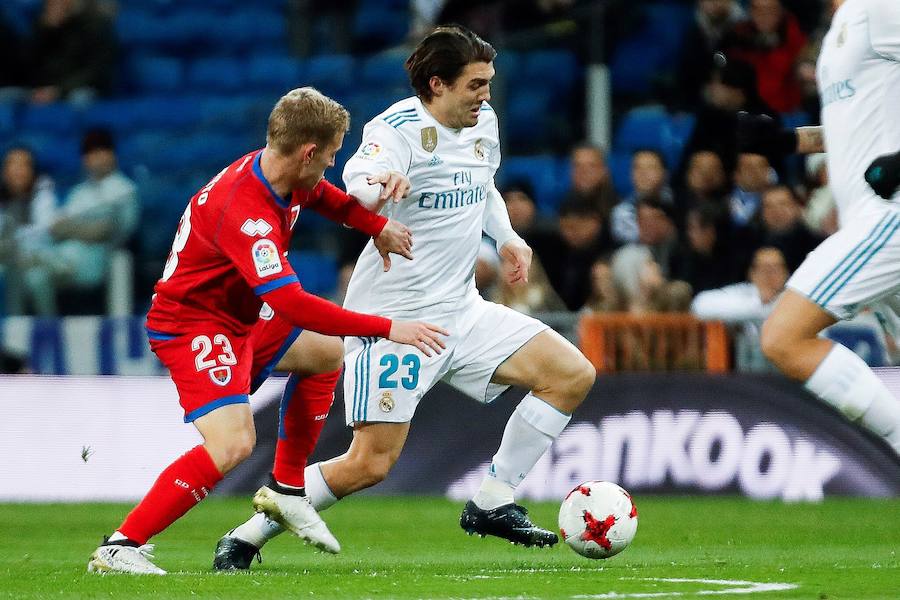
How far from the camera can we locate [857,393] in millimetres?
6098

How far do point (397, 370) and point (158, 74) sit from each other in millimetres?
10398

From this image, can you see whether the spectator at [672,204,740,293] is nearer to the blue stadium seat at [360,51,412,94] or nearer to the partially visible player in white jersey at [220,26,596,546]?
the blue stadium seat at [360,51,412,94]

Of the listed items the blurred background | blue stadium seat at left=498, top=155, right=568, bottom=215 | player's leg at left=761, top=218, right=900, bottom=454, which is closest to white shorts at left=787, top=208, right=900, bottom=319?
player's leg at left=761, top=218, right=900, bottom=454

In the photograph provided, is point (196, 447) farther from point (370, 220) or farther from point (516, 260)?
point (516, 260)

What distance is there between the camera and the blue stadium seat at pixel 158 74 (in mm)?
16703

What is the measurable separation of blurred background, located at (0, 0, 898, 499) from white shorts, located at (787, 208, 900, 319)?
12.9 feet

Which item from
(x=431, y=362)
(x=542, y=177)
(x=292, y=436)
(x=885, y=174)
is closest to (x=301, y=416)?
(x=292, y=436)

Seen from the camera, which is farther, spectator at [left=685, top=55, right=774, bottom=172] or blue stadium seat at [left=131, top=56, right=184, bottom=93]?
blue stadium seat at [left=131, top=56, right=184, bottom=93]

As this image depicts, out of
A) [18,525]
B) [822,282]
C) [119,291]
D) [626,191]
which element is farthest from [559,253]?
[822,282]

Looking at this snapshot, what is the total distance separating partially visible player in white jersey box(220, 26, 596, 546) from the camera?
705 cm

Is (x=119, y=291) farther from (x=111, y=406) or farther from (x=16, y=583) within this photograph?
(x=16, y=583)

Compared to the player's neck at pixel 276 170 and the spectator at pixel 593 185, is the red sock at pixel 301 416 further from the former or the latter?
the spectator at pixel 593 185

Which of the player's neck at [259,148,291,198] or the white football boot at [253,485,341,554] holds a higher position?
the player's neck at [259,148,291,198]

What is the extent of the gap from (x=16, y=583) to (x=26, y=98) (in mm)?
10581
